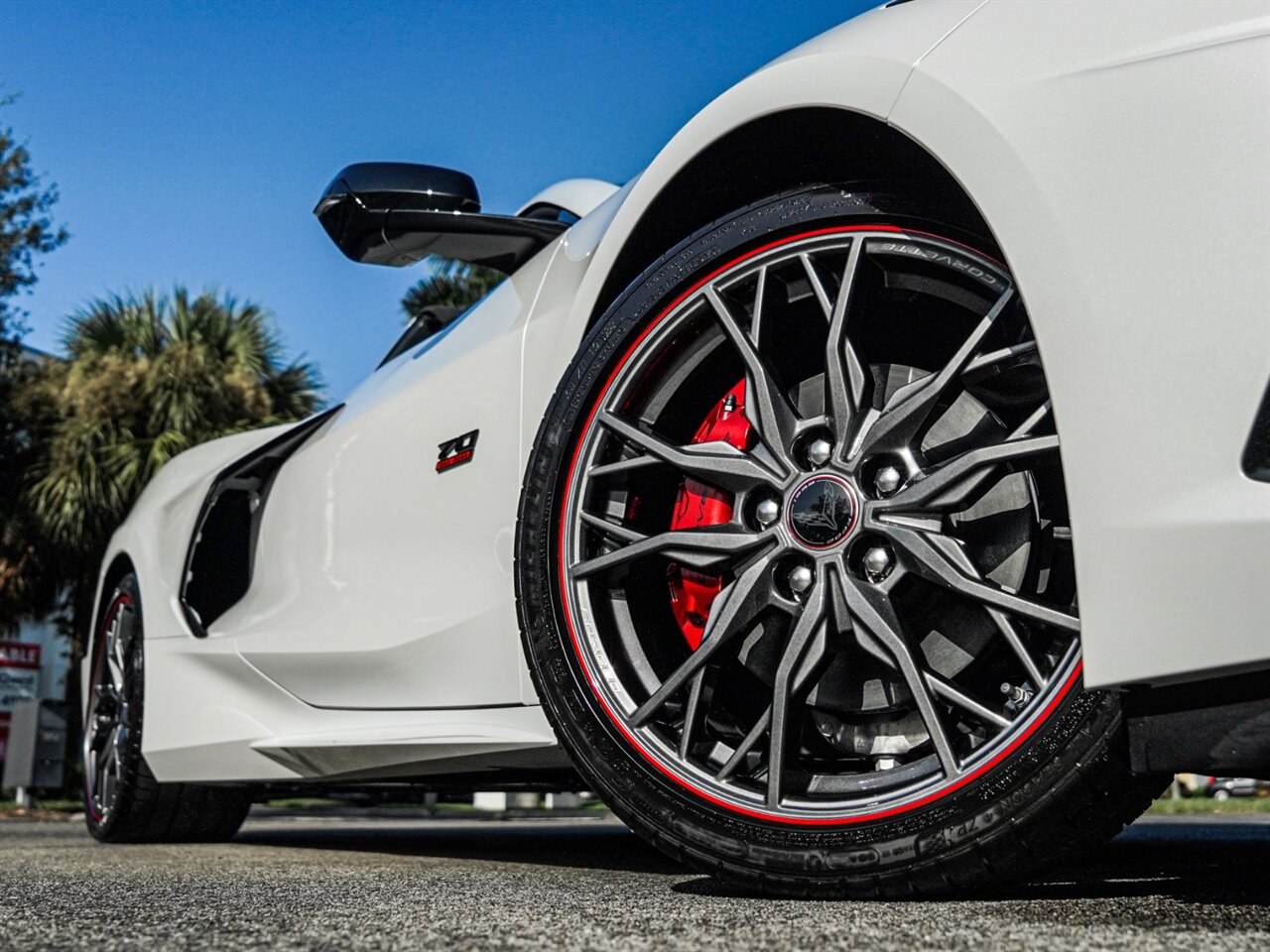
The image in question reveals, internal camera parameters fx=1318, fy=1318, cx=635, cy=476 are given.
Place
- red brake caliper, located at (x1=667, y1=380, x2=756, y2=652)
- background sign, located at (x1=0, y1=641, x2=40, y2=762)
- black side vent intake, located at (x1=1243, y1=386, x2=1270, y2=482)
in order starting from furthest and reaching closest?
background sign, located at (x1=0, y1=641, x2=40, y2=762)
red brake caliper, located at (x1=667, y1=380, x2=756, y2=652)
black side vent intake, located at (x1=1243, y1=386, x2=1270, y2=482)

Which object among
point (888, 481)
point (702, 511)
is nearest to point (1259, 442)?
point (888, 481)

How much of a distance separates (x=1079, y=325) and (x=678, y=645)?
31.4 inches

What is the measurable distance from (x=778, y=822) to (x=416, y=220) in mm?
1507

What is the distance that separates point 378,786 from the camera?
3221mm

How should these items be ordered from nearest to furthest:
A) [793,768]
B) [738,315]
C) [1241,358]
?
[1241,358] → [793,768] → [738,315]

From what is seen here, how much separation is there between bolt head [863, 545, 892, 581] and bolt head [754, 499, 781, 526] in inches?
5.3

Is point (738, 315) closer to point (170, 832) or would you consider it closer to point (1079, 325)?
point (1079, 325)

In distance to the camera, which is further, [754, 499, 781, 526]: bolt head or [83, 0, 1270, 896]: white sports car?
[754, 499, 781, 526]: bolt head

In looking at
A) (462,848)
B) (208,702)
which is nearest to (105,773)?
(208,702)

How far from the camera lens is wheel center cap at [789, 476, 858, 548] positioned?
1590 millimetres

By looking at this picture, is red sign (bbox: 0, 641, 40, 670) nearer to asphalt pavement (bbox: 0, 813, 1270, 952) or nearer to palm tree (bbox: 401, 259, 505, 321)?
palm tree (bbox: 401, 259, 505, 321)

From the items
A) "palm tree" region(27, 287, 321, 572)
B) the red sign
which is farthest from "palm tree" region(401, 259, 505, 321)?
the red sign

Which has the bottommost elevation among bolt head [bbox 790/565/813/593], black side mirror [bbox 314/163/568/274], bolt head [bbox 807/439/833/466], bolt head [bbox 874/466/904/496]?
bolt head [bbox 790/565/813/593]

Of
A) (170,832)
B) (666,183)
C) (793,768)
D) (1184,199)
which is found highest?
(666,183)
